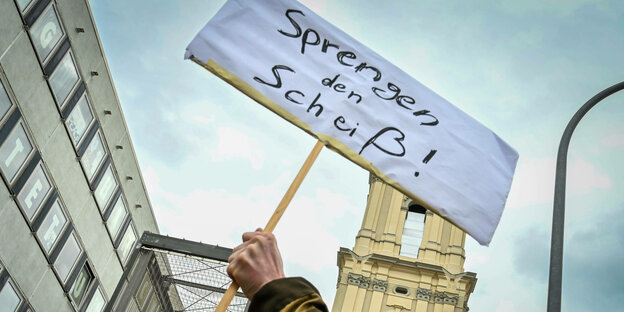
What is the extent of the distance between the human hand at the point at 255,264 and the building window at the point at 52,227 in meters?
18.4

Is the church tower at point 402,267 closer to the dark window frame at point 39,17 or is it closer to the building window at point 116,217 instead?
the building window at point 116,217

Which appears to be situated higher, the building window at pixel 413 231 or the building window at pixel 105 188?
the building window at pixel 413 231

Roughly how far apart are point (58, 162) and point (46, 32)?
375 cm

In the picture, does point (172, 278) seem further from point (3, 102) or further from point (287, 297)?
point (287, 297)

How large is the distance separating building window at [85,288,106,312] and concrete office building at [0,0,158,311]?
0.04 meters

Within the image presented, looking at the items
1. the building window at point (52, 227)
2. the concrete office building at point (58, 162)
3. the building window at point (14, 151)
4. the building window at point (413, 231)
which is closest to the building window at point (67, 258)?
the concrete office building at point (58, 162)

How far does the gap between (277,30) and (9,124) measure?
14566mm

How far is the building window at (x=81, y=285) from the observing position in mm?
22109

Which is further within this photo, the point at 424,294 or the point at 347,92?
the point at 424,294

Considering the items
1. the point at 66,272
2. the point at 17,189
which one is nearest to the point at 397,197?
the point at 66,272

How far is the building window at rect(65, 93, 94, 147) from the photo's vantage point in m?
20.8

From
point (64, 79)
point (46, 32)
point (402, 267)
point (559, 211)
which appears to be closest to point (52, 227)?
point (64, 79)

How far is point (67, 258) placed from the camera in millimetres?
21328

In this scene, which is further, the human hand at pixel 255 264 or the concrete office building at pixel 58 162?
the concrete office building at pixel 58 162
